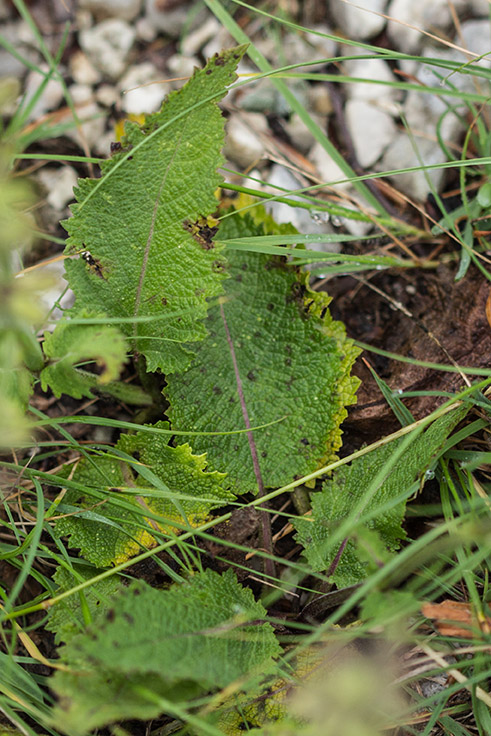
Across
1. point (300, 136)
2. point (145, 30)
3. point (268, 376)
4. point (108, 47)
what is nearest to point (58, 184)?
point (108, 47)

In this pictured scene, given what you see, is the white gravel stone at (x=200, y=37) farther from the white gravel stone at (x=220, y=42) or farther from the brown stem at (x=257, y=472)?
the brown stem at (x=257, y=472)

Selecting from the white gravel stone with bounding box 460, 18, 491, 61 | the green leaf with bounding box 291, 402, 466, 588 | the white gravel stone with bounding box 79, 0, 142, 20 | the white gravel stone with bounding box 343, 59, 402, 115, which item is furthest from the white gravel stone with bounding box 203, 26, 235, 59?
the green leaf with bounding box 291, 402, 466, 588

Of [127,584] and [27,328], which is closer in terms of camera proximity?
[27,328]

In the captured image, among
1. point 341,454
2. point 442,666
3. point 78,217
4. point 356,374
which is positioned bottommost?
point 442,666

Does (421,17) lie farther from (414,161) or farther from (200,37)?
(200,37)

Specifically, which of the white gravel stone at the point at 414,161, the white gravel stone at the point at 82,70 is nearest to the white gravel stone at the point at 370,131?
the white gravel stone at the point at 414,161

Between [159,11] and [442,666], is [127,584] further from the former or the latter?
[159,11]

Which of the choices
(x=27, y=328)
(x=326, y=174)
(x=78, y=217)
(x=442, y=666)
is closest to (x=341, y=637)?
(x=442, y=666)
